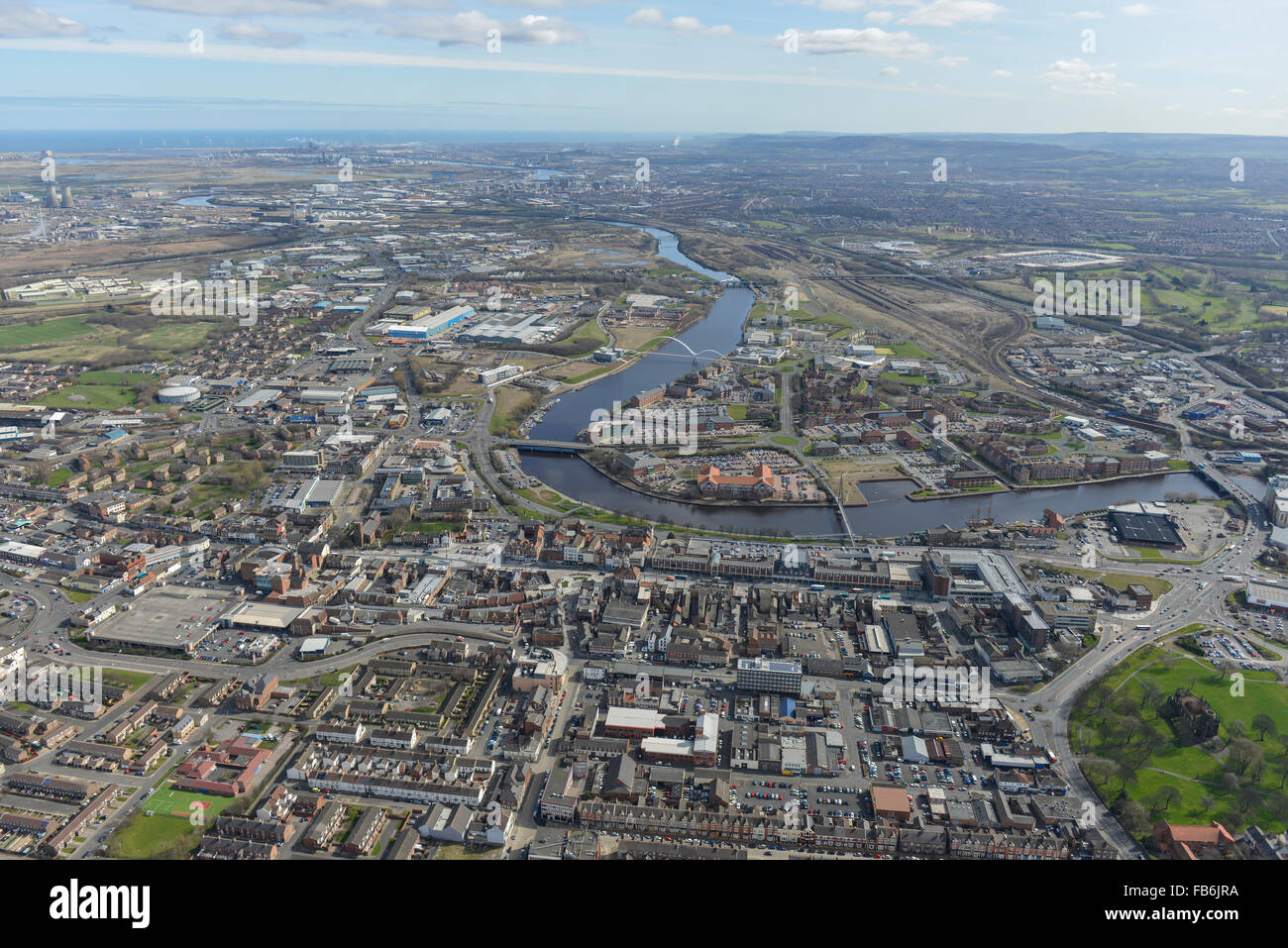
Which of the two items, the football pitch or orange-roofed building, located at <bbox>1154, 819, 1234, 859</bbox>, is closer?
orange-roofed building, located at <bbox>1154, 819, 1234, 859</bbox>

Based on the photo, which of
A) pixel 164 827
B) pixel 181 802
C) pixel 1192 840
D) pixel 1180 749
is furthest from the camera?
pixel 1180 749

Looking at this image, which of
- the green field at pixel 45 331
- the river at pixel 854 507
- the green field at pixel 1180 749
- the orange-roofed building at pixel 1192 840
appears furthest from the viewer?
the green field at pixel 45 331

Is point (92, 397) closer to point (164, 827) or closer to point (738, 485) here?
point (164, 827)

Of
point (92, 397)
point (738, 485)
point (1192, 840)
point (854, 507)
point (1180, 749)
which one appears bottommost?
point (1192, 840)

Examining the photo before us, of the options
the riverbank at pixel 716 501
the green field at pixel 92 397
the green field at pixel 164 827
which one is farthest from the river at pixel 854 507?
the green field at pixel 92 397

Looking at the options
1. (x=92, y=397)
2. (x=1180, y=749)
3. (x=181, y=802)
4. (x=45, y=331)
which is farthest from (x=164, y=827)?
(x=45, y=331)

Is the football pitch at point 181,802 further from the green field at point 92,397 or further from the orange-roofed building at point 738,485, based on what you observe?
the green field at point 92,397

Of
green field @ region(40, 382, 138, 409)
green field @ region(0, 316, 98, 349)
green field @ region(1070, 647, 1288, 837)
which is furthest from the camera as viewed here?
green field @ region(0, 316, 98, 349)

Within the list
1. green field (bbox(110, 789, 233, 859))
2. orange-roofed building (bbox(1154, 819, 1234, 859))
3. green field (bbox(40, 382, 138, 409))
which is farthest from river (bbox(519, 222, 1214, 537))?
green field (bbox(40, 382, 138, 409))

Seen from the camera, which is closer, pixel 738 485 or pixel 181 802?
pixel 181 802

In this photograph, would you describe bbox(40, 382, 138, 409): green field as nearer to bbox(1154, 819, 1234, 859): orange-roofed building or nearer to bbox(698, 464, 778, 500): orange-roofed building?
bbox(698, 464, 778, 500): orange-roofed building
